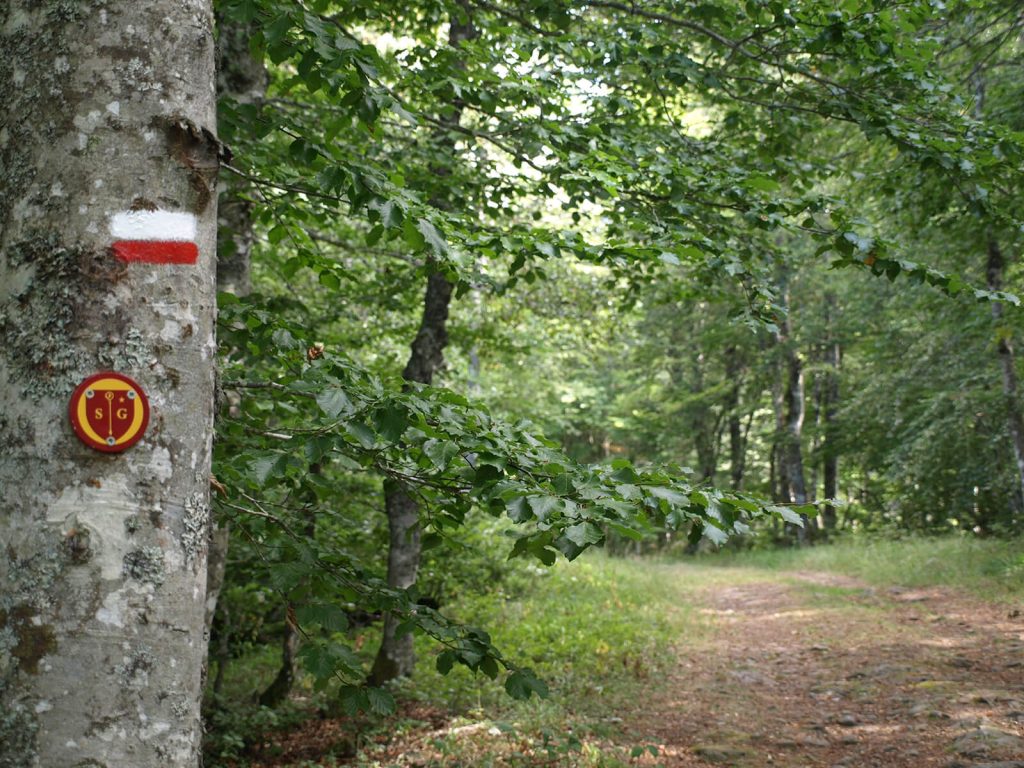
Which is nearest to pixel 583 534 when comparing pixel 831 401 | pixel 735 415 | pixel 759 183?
pixel 759 183

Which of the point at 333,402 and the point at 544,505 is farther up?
the point at 333,402

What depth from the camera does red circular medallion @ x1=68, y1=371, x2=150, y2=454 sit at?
157cm

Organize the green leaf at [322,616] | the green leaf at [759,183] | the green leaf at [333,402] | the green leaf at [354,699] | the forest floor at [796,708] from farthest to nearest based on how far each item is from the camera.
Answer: the forest floor at [796,708], the green leaf at [759,183], the green leaf at [354,699], the green leaf at [322,616], the green leaf at [333,402]

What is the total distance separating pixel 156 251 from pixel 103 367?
0.28 meters

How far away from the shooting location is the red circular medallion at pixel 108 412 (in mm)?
1567

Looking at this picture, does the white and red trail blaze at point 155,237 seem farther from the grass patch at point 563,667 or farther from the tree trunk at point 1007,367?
the tree trunk at point 1007,367

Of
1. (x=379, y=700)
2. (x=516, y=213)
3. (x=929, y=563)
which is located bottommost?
(x=929, y=563)

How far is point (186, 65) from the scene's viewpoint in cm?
180

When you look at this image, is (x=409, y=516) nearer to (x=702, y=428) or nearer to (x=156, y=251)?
(x=156, y=251)

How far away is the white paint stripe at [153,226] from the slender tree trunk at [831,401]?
2097 centimetres

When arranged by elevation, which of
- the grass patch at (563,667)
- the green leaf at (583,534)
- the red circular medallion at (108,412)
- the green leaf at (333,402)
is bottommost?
the grass patch at (563,667)

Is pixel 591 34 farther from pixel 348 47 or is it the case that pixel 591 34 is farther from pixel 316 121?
pixel 348 47

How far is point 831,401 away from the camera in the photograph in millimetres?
25047

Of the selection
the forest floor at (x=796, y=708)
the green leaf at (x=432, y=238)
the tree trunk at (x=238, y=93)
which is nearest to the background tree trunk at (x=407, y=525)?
the forest floor at (x=796, y=708)
